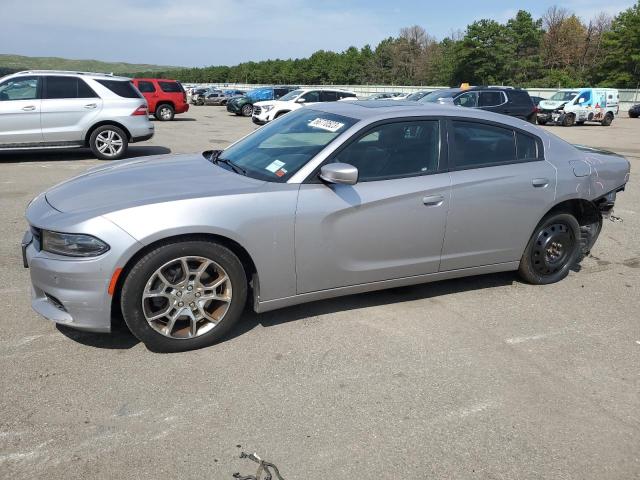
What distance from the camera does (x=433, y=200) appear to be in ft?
12.9

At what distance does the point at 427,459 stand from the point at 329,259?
1.52 metres

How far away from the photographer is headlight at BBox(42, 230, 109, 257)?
308cm

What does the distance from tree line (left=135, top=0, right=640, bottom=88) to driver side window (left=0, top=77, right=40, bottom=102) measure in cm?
6103

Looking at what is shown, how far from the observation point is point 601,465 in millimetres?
2531

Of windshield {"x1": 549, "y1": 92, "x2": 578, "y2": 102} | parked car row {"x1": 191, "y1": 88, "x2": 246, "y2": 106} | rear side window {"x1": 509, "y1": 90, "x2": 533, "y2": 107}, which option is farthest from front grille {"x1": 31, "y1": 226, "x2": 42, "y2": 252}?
parked car row {"x1": 191, "y1": 88, "x2": 246, "y2": 106}

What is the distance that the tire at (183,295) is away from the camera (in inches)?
125

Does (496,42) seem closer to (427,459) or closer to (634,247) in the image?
(634,247)

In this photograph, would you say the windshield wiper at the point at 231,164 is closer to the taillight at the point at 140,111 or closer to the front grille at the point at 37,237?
the front grille at the point at 37,237

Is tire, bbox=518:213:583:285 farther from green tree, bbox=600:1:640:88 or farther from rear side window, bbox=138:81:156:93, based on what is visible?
green tree, bbox=600:1:640:88

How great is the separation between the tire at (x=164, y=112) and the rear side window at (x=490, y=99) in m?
13.4

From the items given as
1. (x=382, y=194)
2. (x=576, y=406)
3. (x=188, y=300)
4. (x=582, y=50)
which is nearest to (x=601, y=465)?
(x=576, y=406)

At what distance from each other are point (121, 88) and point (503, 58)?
66.7 meters

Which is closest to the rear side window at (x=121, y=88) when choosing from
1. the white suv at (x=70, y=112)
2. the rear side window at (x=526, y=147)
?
the white suv at (x=70, y=112)

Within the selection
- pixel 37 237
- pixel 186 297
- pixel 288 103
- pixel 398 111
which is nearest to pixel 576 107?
pixel 288 103
